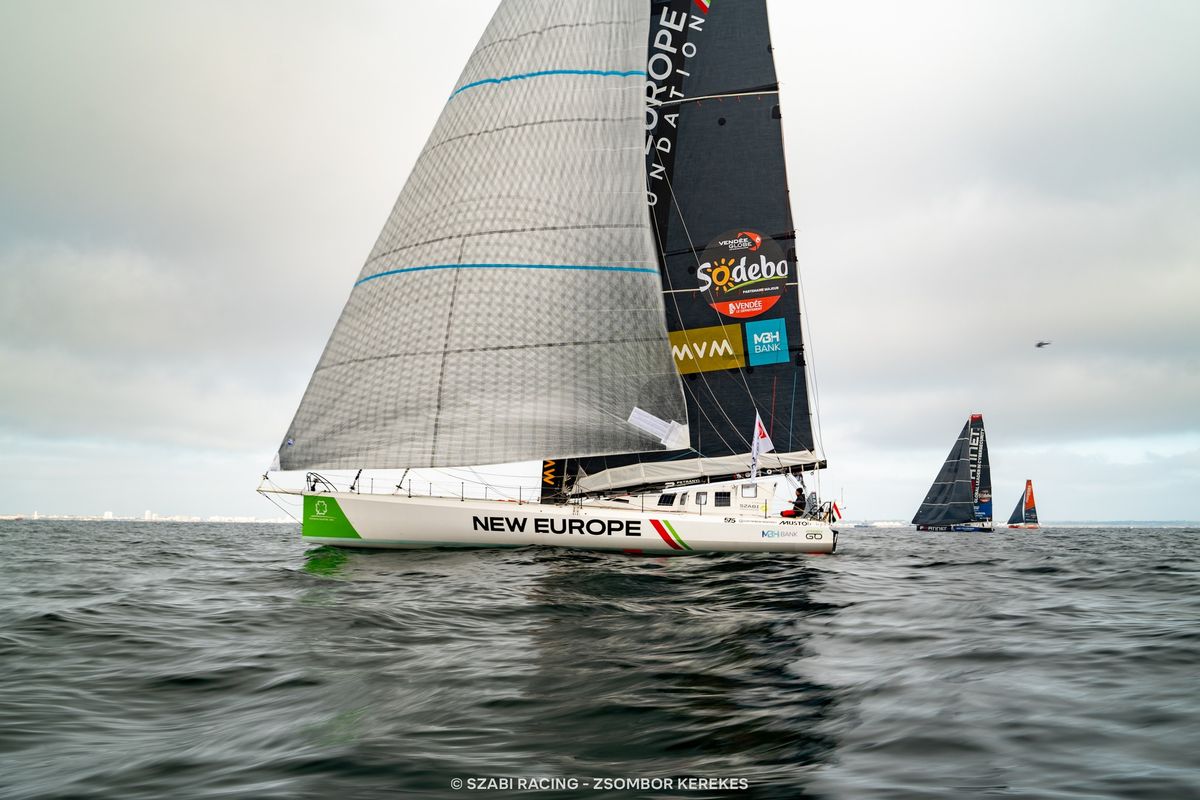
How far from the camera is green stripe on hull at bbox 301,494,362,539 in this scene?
18078mm

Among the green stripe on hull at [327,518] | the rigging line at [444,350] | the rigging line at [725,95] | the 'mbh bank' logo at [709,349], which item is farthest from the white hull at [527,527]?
the rigging line at [725,95]

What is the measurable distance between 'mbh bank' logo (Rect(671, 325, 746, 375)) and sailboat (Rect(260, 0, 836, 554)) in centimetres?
293

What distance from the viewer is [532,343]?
18094 mm

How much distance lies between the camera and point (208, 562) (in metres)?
17.6

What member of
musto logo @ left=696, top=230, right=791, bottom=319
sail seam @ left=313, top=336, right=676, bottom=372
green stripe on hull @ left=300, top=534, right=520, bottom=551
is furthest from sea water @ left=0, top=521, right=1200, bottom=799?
musto logo @ left=696, top=230, right=791, bottom=319

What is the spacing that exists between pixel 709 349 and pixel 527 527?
8.85m

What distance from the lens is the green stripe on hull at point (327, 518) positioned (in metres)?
18.1

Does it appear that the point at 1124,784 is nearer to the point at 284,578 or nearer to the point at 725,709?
the point at 725,709

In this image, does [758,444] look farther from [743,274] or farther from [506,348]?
[506,348]

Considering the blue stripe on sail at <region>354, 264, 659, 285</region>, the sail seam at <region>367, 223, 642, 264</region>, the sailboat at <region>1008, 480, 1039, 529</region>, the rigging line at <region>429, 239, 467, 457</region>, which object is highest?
the sail seam at <region>367, 223, 642, 264</region>

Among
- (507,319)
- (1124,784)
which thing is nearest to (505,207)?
(507,319)

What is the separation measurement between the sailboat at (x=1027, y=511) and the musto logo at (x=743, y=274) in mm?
70573

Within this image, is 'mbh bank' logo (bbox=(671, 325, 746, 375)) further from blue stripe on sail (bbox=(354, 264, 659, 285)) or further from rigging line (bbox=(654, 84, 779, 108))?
rigging line (bbox=(654, 84, 779, 108))

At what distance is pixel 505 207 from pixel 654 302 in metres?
4.65
